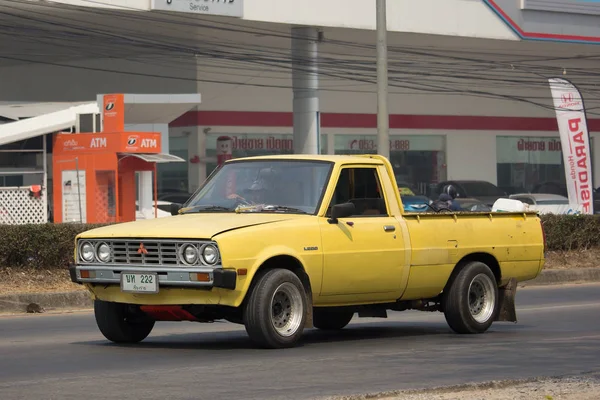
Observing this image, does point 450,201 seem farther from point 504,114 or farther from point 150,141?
point 504,114

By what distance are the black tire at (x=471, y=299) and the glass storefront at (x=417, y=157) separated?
44.3 m

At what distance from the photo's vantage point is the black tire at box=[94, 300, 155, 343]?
11.1m

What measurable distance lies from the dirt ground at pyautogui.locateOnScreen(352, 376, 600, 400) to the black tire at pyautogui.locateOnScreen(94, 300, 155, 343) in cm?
385

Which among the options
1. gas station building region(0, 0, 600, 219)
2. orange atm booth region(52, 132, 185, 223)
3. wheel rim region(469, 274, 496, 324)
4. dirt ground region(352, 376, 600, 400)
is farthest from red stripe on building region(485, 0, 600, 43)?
dirt ground region(352, 376, 600, 400)

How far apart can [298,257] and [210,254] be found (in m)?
0.88

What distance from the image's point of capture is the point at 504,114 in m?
61.2

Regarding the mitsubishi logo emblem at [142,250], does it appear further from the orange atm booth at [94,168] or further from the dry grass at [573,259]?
the orange atm booth at [94,168]

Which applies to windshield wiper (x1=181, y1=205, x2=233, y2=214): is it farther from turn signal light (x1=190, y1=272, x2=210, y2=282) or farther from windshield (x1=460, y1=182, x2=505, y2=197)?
windshield (x1=460, y1=182, x2=505, y2=197)

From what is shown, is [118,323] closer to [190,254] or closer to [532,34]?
[190,254]

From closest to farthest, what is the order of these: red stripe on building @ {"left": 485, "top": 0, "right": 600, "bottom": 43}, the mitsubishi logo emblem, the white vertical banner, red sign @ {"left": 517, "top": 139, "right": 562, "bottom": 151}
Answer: the mitsubishi logo emblem → the white vertical banner → red stripe on building @ {"left": 485, "top": 0, "right": 600, "bottom": 43} → red sign @ {"left": 517, "top": 139, "right": 562, "bottom": 151}

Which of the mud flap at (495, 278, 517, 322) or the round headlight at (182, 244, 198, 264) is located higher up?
the round headlight at (182, 244, 198, 264)

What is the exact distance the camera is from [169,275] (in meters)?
10.2

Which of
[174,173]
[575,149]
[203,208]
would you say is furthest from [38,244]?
[174,173]

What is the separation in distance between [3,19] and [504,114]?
29004 millimetres
